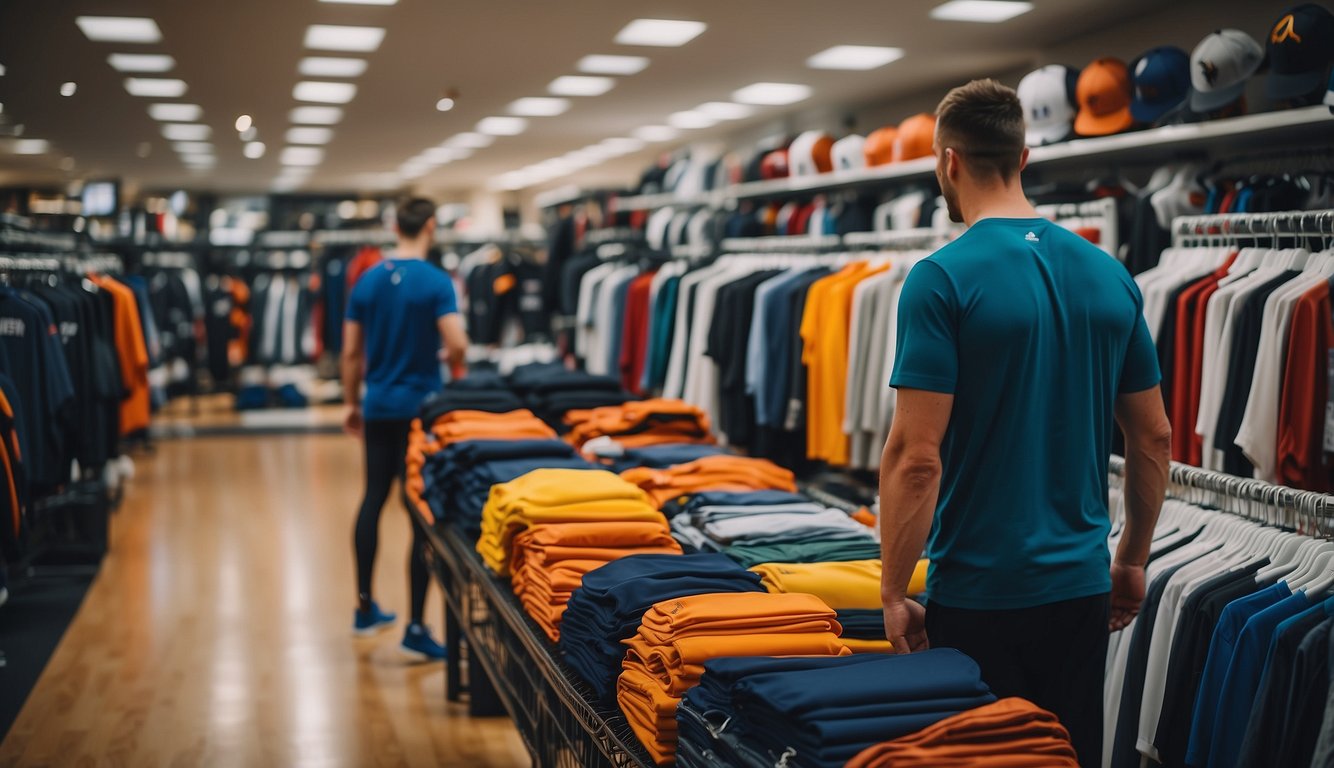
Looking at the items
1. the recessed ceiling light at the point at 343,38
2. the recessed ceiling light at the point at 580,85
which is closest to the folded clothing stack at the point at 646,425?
the recessed ceiling light at the point at 343,38

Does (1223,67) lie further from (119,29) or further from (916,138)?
(119,29)

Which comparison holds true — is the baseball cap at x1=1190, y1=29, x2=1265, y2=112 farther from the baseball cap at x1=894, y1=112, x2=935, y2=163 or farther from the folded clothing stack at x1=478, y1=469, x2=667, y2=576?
the folded clothing stack at x1=478, y1=469, x2=667, y2=576

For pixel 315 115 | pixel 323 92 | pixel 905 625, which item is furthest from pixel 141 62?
pixel 905 625

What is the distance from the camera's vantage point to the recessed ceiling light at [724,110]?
898 cm

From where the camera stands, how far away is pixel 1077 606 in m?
1.97

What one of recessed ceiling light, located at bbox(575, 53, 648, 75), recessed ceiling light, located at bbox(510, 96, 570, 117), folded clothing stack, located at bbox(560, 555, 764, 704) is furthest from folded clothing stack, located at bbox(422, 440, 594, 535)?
recessed ceiling light, located at bbox(510, 96, 570, 117)

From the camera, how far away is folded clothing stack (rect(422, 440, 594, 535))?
10.7ft

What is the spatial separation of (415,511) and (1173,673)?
2.60 m

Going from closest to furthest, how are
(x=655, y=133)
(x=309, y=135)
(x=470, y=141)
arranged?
1. (x=655, y=133)
2. (x=309, y=135)
3. (x=470, y=141)

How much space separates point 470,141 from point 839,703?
36.2 feet

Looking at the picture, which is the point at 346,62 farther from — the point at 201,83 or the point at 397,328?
the point at 397,328

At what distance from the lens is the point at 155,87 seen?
7973mm

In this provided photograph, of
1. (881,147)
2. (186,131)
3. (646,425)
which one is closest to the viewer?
(646,425)

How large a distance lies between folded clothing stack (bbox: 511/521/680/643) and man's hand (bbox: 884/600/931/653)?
2.15 feet
